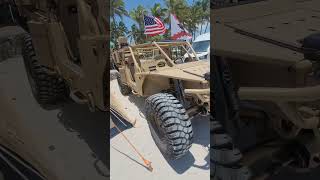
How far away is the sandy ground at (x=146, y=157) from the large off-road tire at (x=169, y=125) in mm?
16

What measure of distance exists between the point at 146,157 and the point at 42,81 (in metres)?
0.40

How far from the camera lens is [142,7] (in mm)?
828

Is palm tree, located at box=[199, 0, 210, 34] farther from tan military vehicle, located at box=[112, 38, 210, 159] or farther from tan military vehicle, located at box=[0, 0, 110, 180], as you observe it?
tan military vehicle, located at box=[0, 0, 110, 180]

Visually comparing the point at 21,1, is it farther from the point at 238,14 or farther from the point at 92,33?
the point at 238,14

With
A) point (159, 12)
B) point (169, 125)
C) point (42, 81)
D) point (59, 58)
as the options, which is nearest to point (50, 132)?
point (42, 81)

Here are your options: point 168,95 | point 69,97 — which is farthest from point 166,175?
point 69,97

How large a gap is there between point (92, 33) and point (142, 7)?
128mm

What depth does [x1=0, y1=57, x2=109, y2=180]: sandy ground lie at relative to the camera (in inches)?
39.8

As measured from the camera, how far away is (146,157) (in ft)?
2.93

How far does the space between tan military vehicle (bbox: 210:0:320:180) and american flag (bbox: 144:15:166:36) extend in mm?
118

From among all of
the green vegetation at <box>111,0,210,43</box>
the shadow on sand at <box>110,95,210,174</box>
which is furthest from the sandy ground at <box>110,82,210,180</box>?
the green vegetation at <box>111,0,210,43</box>

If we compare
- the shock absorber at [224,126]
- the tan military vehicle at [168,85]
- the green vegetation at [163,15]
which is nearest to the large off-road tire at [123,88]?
the tan military vehicle at [168,85]

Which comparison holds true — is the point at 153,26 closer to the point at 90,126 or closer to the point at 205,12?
the point at 205,12

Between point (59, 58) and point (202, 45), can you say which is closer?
point (202, 45)
